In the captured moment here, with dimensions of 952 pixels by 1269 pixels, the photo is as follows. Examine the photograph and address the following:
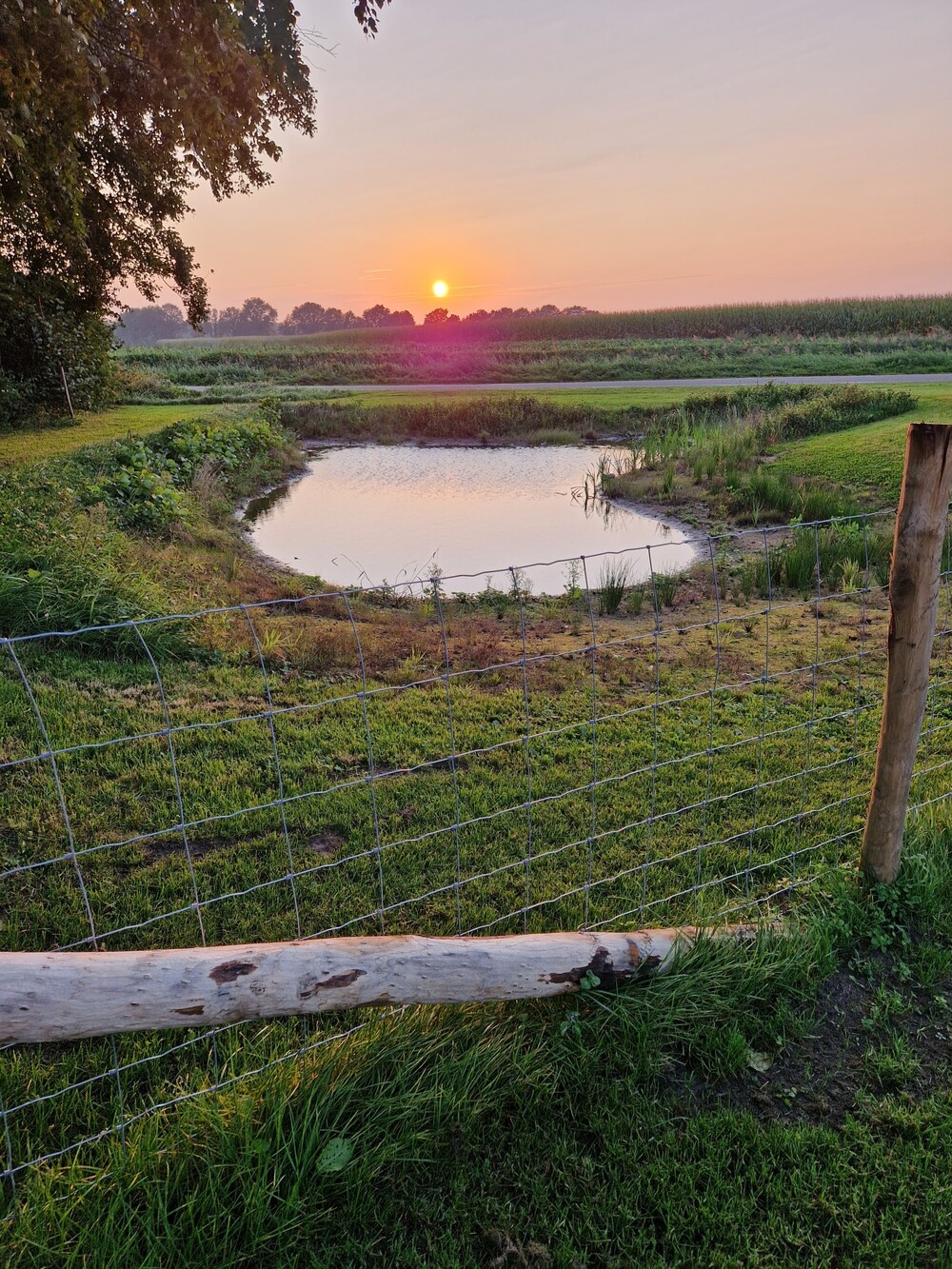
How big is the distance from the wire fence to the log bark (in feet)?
0.99

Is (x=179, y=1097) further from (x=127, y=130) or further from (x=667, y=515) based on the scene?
(x=127, y=130)

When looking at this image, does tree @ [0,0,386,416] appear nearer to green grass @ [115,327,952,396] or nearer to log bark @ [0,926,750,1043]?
log bark @ [0,926,750,1043]

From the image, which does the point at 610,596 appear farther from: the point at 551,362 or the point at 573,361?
the point at 573,361

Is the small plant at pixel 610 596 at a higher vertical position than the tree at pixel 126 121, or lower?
lower

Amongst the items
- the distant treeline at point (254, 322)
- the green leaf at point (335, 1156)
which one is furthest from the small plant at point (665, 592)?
the distant treeline at point (254, 322)

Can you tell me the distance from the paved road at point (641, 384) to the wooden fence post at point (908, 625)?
19.1m

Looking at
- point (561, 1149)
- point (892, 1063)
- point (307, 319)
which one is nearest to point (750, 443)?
point (892, 1063)

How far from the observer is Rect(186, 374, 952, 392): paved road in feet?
70.7

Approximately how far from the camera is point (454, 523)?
14.2 metres

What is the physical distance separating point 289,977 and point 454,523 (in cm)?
1213

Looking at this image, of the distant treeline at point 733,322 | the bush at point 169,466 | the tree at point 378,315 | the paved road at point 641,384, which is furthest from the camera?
the tree at point 378,315

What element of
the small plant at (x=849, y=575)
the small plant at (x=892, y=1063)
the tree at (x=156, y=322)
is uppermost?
the tree at (x=156, y=322)

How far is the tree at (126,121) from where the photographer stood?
7566mm

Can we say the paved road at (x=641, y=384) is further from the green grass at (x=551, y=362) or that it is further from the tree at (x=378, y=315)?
the tree at (x=378, y=315)
